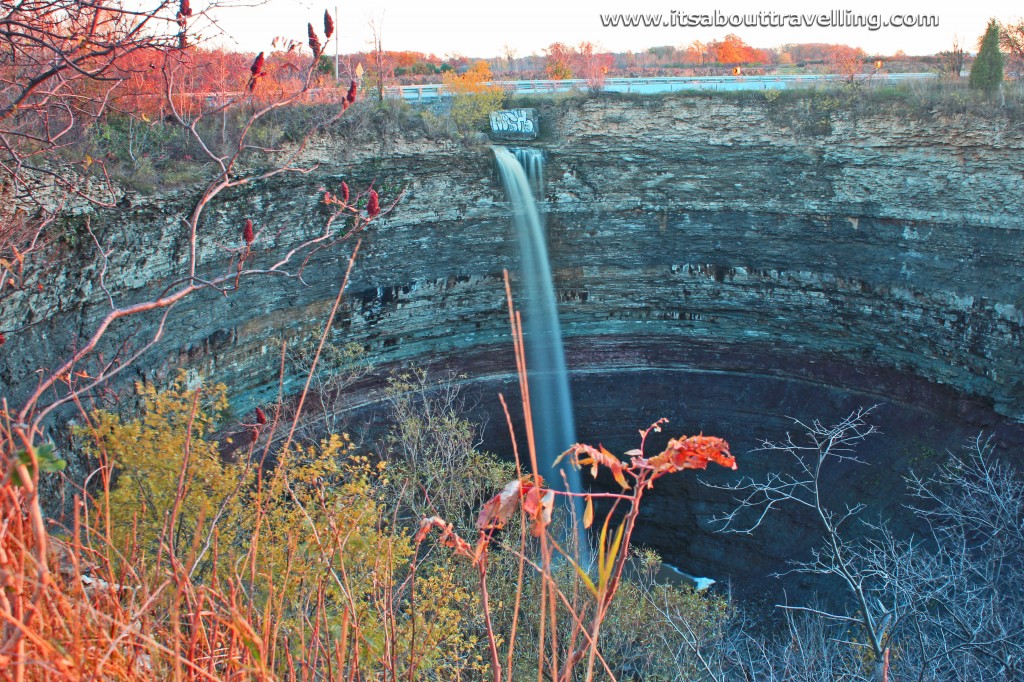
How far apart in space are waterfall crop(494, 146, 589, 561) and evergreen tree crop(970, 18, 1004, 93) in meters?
7.55

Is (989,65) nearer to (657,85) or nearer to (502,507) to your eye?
(657,85)

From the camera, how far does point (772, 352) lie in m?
14.3

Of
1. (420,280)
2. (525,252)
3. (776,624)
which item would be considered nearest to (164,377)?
(420,280)

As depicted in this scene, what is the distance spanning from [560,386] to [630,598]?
6.40m

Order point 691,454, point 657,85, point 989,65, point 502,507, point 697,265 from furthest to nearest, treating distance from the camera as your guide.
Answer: point 657,85 < point 697,265 < point 989,65 < point 691,454 < point 502,507

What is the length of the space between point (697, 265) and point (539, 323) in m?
3.30

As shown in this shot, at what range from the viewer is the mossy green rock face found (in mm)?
11930

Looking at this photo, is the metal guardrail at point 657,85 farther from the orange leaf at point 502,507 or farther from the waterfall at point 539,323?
the orange leaf at point 502,507

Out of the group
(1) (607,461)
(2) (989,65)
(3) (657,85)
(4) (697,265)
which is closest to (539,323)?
(4) (697,265)

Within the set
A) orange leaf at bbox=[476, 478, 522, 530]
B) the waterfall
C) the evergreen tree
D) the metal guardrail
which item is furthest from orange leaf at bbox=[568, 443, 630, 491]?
the evergreen tree

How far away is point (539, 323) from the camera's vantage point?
48.6 feet

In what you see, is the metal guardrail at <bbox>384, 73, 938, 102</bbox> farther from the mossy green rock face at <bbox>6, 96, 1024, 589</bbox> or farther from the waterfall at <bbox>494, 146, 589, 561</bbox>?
the waterfall at <bbox>494, 146, 589, 561</bbox>

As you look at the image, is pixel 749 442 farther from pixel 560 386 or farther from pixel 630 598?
pixel 630 598

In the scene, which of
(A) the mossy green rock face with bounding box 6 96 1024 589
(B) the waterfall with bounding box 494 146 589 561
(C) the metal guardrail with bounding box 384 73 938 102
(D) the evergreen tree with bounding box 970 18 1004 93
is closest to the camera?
(A) the mossy green rock face with bounding box 6 96 1024 589
